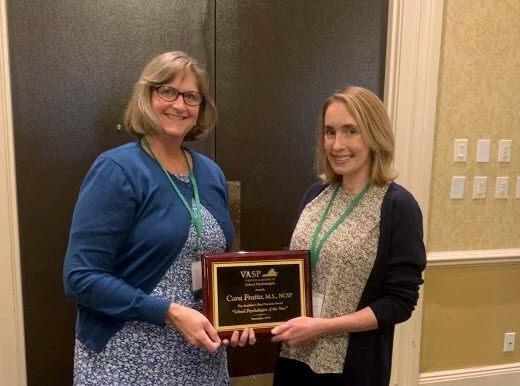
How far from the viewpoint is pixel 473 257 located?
2260 mm

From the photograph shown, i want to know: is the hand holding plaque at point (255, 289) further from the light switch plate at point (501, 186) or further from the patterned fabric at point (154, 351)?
the light switch plate at point (501, 186)

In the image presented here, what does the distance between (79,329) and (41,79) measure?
1.07 meters

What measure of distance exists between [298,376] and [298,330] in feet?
0.69

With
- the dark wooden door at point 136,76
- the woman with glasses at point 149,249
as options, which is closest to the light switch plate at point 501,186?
the dark wooden door at point 136,76

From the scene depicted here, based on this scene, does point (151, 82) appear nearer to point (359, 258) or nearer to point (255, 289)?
point (255, 289)

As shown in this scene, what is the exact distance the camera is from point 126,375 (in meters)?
1.19

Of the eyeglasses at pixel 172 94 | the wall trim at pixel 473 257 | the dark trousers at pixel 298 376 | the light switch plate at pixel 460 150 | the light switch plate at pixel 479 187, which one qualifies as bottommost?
the dark trousers at pixel 298 376

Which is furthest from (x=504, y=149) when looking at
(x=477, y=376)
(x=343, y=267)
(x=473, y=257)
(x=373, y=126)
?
(x=343, y=267)

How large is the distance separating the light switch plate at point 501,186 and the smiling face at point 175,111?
1.64 meters

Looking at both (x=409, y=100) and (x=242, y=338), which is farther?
(x=409, y=100)

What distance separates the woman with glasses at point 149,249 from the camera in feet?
3.64

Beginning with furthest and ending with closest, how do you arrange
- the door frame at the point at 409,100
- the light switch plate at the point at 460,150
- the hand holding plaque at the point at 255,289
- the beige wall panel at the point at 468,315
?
the beige wall panel at the point at 468,315
the light switch plate at the point at 460,150
the door frame at the point at 409,100
the hand holding plaque at the point at 255,289

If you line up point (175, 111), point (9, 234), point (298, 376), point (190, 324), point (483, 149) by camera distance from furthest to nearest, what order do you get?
point (483, 149) → point (9, 234) → point (298, 376) → point (175, 111) → point (190, 324)

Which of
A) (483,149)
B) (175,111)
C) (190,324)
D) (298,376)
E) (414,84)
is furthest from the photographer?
(483,149)
